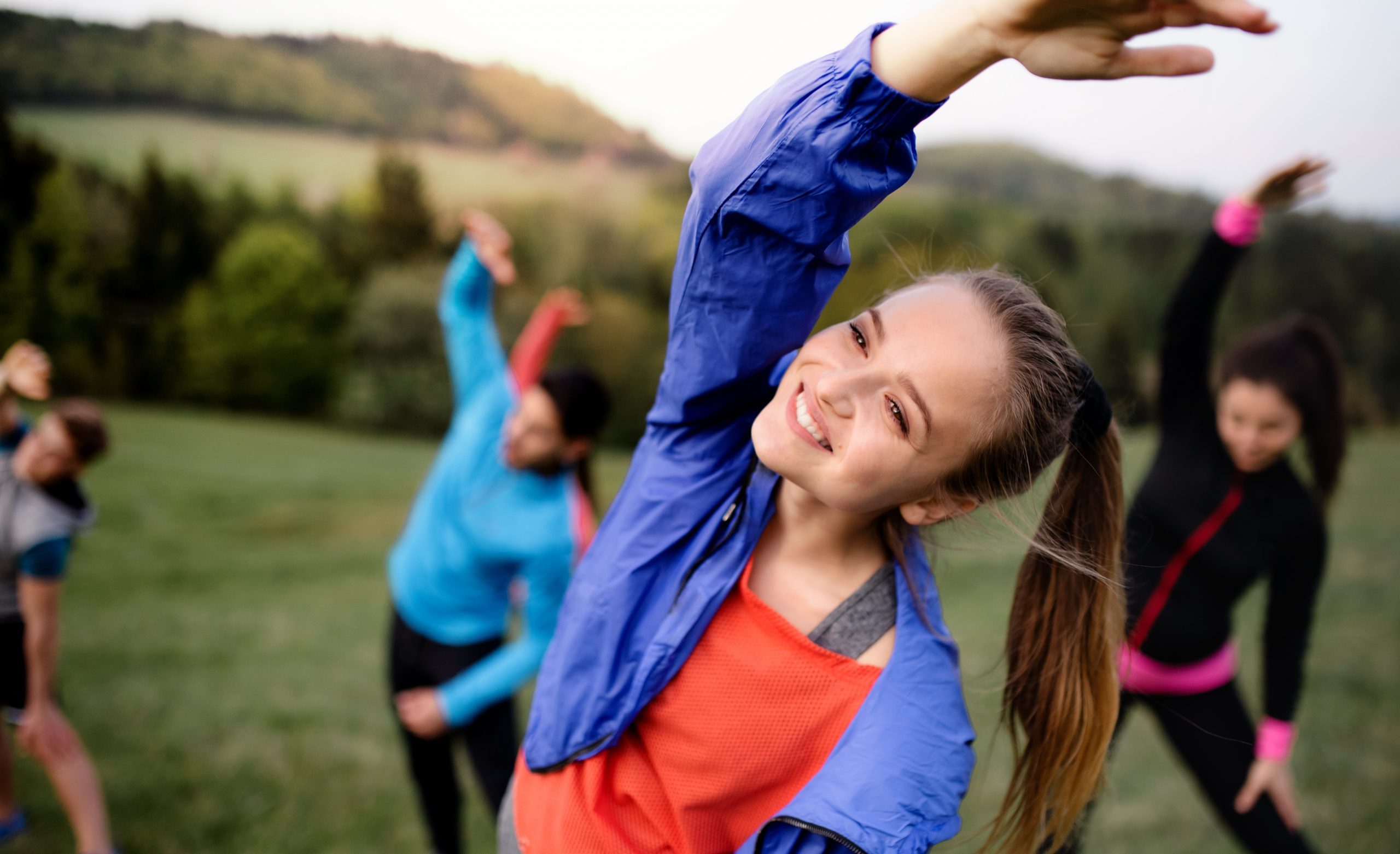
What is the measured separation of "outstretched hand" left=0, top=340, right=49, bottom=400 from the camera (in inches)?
104

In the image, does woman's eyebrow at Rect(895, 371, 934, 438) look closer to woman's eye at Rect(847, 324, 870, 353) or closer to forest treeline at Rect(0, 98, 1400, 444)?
woman's eye at Rect(847, 324, 870, 353)

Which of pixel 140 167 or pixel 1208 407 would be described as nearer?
pixel 1208 407

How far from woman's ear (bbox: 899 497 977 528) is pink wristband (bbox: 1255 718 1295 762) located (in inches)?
83.5

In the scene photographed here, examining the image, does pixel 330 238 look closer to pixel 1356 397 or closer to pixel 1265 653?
pixel 1265 653

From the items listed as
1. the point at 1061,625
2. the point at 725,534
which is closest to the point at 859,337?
the point at 725,534

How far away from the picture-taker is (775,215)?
1.08 m

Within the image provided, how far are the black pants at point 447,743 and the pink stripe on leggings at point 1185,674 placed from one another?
212 cm

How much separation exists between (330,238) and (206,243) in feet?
8.29

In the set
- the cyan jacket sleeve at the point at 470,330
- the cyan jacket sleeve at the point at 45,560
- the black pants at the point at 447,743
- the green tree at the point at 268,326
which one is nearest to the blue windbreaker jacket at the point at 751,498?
the black pants at the point at 447,743

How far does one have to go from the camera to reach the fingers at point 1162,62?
0.83m

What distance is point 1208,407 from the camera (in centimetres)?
287

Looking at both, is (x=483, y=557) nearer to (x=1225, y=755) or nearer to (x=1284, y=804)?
(x=1225, y=755)

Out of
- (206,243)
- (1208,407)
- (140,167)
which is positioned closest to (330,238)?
(206,243)

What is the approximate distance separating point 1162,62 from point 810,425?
0.60 m
